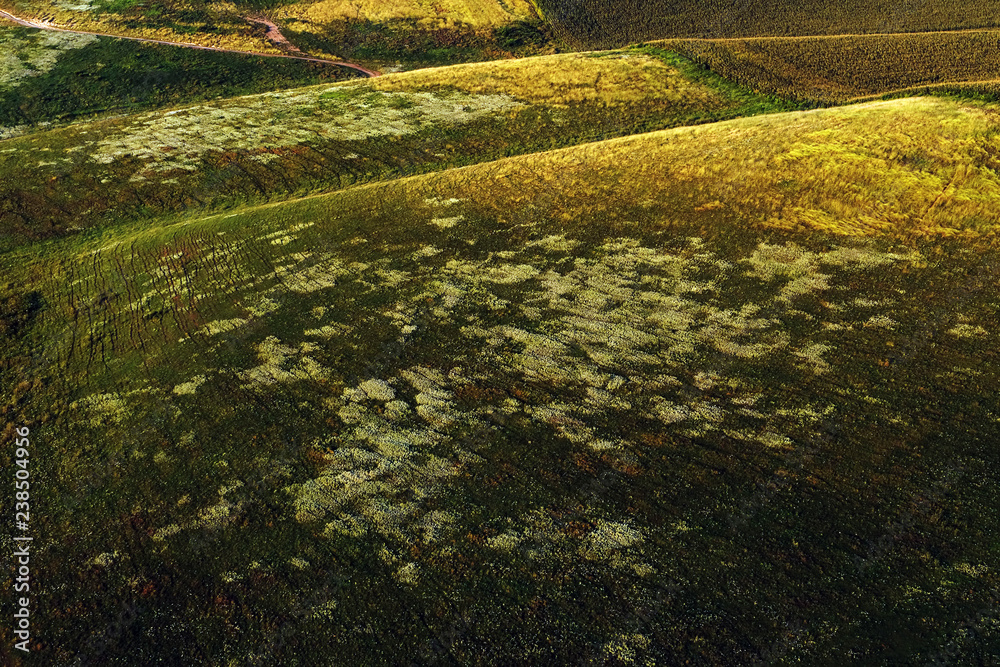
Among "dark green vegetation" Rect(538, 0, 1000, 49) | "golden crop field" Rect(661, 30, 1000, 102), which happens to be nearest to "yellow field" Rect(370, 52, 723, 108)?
"golden crop field" Rect(661, 30, 1000, 102)

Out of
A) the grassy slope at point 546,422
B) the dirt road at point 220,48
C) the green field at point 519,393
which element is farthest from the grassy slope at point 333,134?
the dirt road at point 220,48

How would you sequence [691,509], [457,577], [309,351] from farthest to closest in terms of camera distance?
[309,351]
[691,509]
[457,577]

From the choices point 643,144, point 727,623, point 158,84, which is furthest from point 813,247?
point 158,84

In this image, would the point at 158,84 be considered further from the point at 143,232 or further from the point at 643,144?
the point at 643,144

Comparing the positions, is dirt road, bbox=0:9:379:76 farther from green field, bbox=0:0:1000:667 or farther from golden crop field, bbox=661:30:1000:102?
golden crop field, bbox=661:30:1000:102

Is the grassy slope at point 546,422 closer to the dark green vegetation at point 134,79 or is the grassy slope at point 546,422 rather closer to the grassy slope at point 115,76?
the dark green vegetation at point 134,79

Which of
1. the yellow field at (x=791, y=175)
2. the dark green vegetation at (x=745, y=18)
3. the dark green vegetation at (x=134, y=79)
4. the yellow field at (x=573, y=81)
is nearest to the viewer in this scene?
the yellow field at (x=791, y=175)
